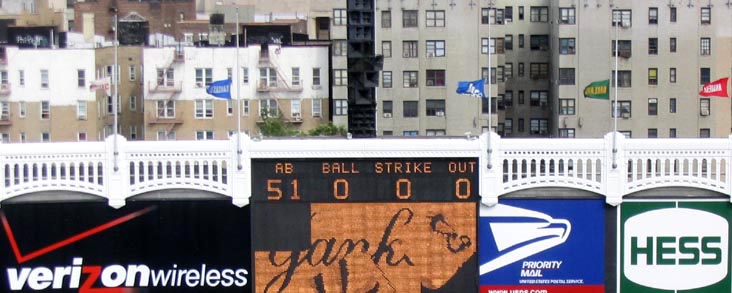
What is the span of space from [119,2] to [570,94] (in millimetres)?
30796

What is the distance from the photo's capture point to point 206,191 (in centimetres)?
3925

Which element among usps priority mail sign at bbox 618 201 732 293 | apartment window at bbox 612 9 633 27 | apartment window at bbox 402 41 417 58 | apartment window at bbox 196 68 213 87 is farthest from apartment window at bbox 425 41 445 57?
usps priority mail sign at bbox 618 201 732 293

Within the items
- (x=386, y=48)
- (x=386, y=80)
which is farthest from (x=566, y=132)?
(x=386, y=48)

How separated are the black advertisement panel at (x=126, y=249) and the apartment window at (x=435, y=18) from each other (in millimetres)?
45541

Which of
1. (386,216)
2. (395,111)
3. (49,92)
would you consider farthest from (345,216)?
(49,92)

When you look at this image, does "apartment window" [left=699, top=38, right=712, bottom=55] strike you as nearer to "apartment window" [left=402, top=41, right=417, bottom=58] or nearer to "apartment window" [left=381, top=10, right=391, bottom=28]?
"apartment window" [left=402, top=41, right=417, bottom=58]

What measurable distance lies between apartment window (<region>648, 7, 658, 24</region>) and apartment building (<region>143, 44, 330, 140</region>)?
1638cm

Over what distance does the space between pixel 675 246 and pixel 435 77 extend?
4556 cm

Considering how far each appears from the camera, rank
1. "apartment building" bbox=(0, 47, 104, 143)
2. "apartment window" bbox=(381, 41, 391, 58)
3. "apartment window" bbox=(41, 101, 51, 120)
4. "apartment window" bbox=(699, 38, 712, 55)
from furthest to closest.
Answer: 1. "apartment window" bbox=(41, 101, 51, 120)
2. "apartment building" bbox=(0, 47, 104, 143)
3. "apartment window" bbox=(699, 38, 712, 55)
4. "apartment window" bbox=(381, 41, 391, 58)

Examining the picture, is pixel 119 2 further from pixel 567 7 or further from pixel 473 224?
pixel 473 224

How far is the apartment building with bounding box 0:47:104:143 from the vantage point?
3484 inches

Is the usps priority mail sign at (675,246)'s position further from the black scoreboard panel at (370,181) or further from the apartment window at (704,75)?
the apartment window at (704,75)

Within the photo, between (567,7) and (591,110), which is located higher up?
(567,7)

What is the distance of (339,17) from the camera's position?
84.8 m
